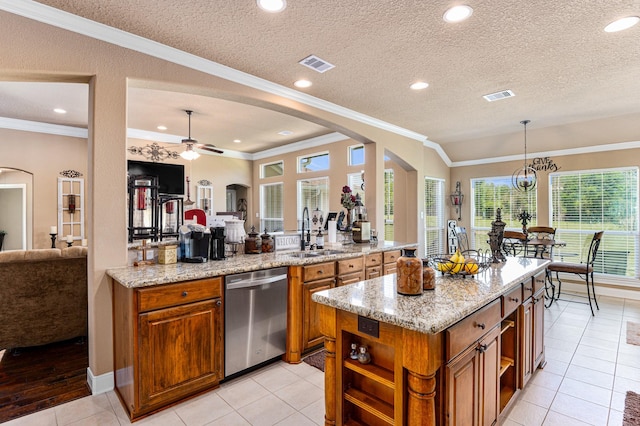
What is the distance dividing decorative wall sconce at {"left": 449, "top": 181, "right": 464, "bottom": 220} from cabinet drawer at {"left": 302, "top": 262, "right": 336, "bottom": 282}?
4969mm

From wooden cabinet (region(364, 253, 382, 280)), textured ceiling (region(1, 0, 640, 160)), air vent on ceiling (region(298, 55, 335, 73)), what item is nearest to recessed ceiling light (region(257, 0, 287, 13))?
textured ceiling (region(1, 0, 640, 160))

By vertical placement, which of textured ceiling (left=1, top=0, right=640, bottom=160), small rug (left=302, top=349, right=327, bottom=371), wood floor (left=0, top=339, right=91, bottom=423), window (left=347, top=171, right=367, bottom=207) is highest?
textured ceiling (left=1, top=0, right=640, bottom=160)

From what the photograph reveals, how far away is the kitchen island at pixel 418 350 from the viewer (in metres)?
1.36

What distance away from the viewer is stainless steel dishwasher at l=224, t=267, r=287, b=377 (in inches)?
102

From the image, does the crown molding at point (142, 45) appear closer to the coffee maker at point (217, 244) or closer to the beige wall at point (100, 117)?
the beige wall at point (100, 117)

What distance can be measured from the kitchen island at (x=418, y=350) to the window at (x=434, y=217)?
484cm

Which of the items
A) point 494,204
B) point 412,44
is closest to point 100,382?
point 412,44

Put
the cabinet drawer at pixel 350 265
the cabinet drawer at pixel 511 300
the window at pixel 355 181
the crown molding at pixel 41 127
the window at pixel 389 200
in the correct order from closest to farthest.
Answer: the cabinet drawer at pixel 511 300
the cabinet drawer at pixel 350 265
the crown molding at pixel 41 127
the window at pixel 355 181
the window at pixel 389 200

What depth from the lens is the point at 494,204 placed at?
22.5 feet

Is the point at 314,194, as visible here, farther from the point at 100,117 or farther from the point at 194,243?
the point at 100,117

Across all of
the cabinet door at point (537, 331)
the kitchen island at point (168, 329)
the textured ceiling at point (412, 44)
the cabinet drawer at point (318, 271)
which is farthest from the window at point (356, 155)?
the cabinet door at point (537, 331)

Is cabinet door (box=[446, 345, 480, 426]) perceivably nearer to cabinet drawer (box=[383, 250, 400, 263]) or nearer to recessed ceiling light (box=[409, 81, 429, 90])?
cabinet drawer (box=[383, 250, 400, 263])

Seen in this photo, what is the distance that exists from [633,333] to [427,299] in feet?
12.5

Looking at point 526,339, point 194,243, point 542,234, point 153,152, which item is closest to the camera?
point 526,339
